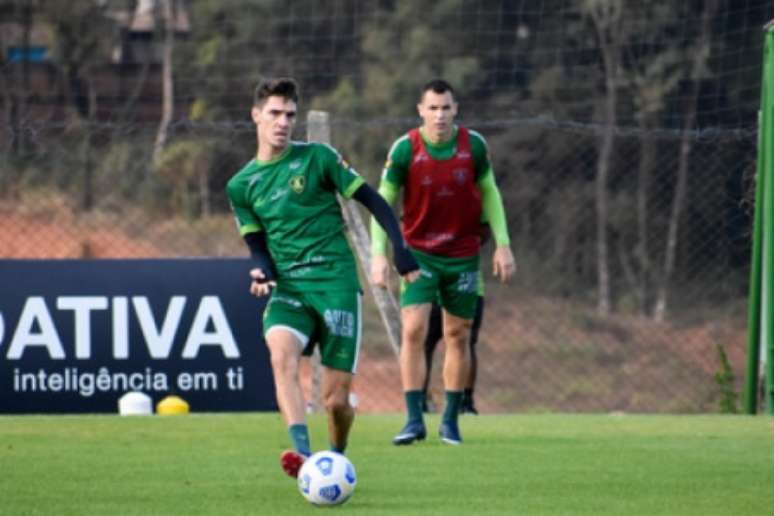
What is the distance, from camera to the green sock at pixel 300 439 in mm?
8445

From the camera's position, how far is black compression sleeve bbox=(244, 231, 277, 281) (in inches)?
348

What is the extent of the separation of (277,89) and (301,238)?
0.71m

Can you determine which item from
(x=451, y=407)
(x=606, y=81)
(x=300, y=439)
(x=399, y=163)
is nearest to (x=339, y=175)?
(x=300, y=439)

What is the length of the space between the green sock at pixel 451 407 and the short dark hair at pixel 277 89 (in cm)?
298

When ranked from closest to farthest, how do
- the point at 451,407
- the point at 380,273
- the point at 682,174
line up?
the point at 380,273 → the point at 451,407 → the point at 682,174

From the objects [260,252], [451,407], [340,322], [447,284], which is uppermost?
[260,252]

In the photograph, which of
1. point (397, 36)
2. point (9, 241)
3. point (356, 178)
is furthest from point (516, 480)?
point (397, 36)

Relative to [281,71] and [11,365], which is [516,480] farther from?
[281,71]

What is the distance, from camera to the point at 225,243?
84.0 feet

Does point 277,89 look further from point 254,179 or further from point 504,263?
point 504,263

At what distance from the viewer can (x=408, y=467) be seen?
961 centimetres

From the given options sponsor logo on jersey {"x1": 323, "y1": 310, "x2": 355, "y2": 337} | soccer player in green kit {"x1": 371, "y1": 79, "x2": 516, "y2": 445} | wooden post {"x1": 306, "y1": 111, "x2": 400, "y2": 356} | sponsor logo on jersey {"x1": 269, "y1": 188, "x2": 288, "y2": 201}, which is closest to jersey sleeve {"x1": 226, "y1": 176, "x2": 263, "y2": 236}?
sponsor logo on jersey {"x1": 269, "y1": 188, "x2": 288, "y2": 201}

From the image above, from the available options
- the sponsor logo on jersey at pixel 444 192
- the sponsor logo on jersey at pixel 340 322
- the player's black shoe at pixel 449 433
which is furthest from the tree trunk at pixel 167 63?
the sponsor logo on jersey at pixel 340 322

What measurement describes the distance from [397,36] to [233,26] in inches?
124
